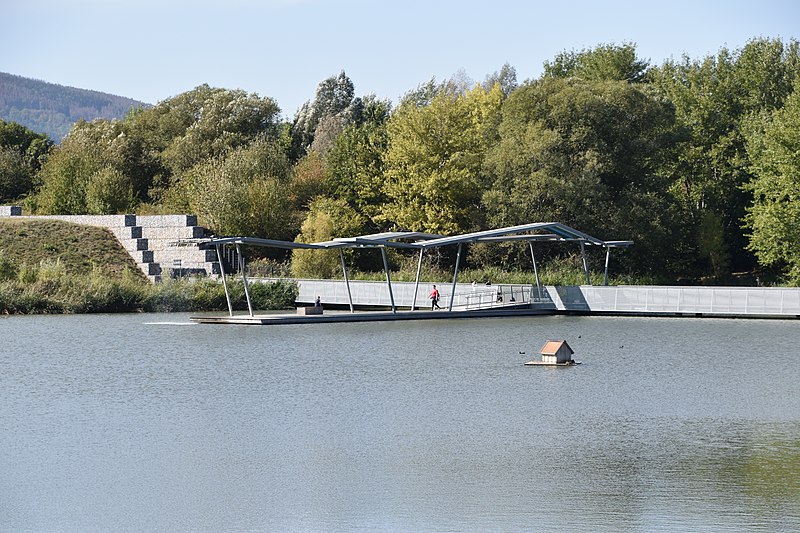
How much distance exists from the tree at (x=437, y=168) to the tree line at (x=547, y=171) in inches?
3.9

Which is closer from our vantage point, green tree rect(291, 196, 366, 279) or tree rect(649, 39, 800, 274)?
green tree rect(291, 196, 366, 279)

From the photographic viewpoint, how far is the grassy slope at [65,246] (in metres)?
57.3

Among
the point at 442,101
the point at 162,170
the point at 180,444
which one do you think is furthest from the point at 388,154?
the point at 180,444

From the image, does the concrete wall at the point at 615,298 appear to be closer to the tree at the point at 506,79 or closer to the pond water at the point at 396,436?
the pond water at the point at 396,436

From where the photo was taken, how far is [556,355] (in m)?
30.6

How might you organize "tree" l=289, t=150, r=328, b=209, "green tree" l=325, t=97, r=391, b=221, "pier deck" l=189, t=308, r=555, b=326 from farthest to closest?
"tree" l=289, t=150, r=328, b=209
"green tree" l=325, t=97, r=391, b=221
"pier deck" l=189, t=308, r=555, b=326

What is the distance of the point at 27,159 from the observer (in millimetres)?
87125

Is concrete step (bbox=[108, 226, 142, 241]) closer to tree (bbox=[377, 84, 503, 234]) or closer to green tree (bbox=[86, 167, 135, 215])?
green tree (bbox=[86, 167, 135, 215])

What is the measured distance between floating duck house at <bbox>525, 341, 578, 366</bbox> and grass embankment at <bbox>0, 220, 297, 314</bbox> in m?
22.5

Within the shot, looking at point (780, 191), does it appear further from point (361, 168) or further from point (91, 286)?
point (91, 286)

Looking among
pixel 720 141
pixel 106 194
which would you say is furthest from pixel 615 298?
pixel 106 194

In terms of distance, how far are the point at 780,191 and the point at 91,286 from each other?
110 feet

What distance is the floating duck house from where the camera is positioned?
30.6 m

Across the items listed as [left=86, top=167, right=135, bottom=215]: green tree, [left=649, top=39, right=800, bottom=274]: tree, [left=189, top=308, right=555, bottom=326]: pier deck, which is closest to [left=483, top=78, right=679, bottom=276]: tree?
[left=649, top=39, right=800, bottom=274]: tree
